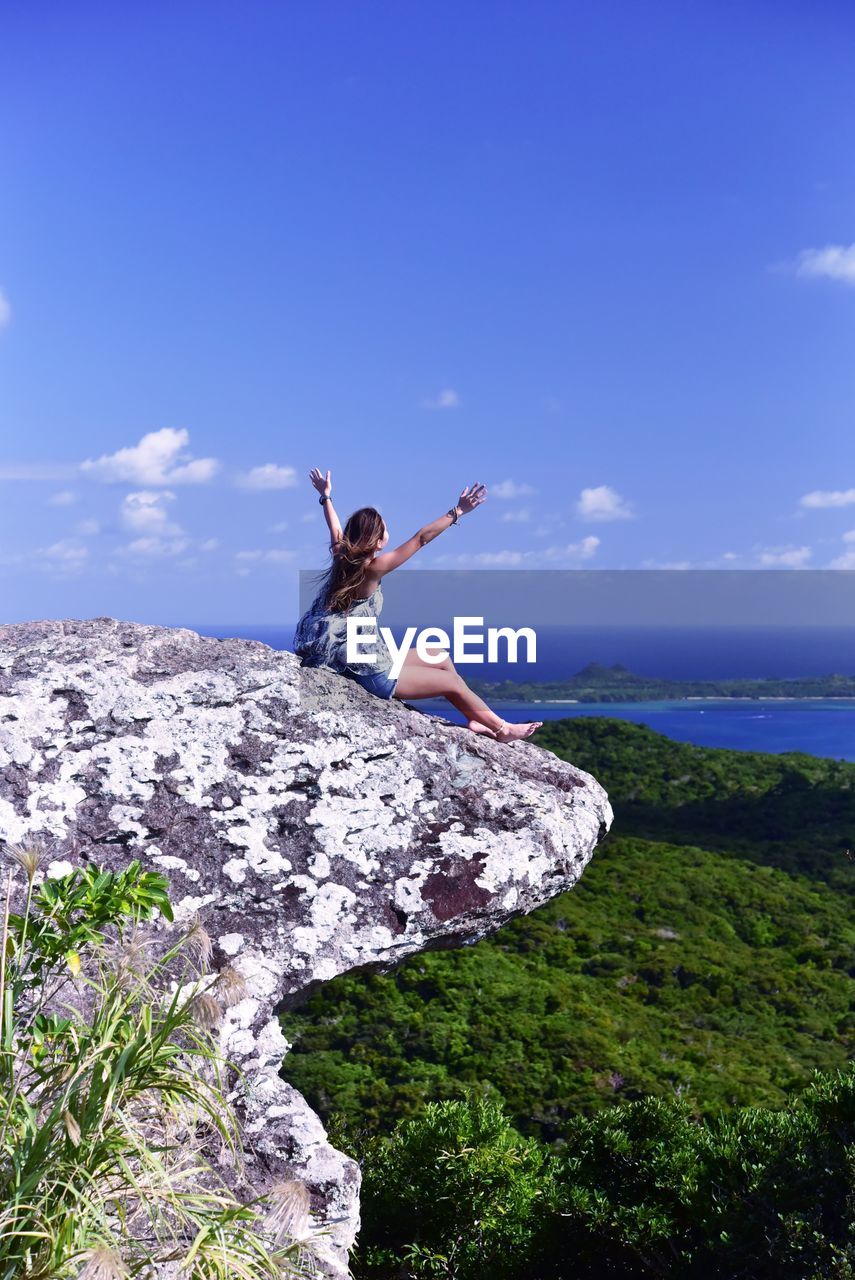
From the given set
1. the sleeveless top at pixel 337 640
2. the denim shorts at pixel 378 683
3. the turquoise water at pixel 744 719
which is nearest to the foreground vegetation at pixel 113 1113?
the denim shorts at pixel 378 683

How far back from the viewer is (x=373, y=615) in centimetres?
625

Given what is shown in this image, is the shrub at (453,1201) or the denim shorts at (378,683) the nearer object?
the denim shorts at (378,683)

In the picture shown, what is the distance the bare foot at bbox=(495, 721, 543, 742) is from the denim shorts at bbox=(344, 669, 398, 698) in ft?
2.07

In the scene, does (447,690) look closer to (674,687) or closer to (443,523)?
(443,523)

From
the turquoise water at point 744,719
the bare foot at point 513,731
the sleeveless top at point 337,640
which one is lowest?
the turquoise water at point 744,719

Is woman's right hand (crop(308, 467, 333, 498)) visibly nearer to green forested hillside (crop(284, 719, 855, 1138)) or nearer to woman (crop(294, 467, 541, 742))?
woman (crop(294, 467, 541, 742))

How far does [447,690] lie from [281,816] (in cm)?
133

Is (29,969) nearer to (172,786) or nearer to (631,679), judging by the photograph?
(172,786)

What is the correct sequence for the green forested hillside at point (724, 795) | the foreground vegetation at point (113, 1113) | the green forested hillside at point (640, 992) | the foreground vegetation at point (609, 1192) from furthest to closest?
the green forested hillside at point (724, 795)
the green forested hillside at point (640, 992)
the foreground vegetation at point (609, 1192)
the foreground vegetation at point (113, 1113)

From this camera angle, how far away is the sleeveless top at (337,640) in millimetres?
5992

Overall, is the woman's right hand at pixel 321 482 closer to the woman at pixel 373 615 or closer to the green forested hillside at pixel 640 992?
the woman at pixel 373 615

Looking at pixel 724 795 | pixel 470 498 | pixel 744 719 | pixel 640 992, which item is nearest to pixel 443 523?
Result: pixel 470 498

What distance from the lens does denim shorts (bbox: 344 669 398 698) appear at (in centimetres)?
591

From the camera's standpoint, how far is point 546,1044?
1068cm
